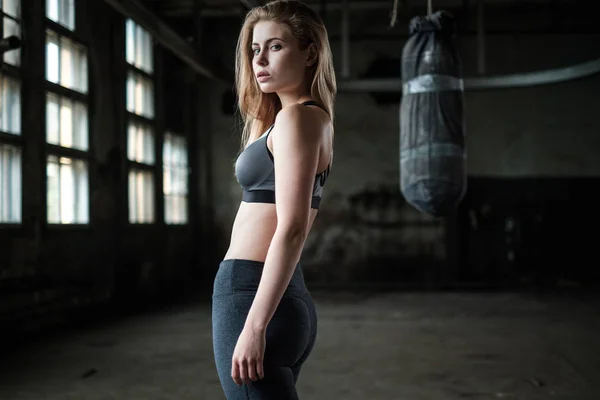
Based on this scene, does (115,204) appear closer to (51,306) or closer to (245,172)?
(51,306)

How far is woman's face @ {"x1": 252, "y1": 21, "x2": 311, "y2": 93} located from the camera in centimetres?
101

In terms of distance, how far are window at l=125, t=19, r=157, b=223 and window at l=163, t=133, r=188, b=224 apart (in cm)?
43

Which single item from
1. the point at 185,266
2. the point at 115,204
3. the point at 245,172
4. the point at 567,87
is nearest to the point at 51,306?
the point at 115,204

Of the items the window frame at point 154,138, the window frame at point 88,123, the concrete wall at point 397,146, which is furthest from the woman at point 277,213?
the concrete wall at point 397,146

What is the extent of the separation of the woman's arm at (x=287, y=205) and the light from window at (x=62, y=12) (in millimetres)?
4468

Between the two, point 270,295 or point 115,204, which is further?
Result: point 115,204

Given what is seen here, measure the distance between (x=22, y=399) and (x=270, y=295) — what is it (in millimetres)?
2519

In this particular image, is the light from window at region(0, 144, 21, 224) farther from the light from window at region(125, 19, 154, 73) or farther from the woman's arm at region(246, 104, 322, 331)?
the woman's arm at region(246, 104, 322, 331)

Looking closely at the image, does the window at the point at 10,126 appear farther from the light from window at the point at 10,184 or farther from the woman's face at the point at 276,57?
the woman's face at the point at 276,57

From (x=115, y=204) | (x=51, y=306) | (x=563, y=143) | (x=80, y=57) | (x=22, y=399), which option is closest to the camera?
(x=22, y=399)

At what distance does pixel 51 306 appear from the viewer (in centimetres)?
476

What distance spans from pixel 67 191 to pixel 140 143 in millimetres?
1588

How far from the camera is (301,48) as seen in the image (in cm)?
102

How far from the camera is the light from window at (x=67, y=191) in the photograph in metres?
Answer: 4.84
